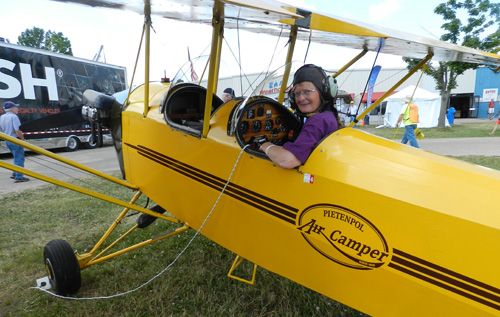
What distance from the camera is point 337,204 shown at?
5.31 feet

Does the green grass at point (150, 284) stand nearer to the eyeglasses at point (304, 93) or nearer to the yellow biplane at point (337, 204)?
the yellow biplane at point (337, 204)

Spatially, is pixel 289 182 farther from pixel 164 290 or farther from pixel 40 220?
pixel 40 220

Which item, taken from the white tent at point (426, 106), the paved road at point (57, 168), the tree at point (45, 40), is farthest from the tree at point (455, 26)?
the tree at point (45, 40)

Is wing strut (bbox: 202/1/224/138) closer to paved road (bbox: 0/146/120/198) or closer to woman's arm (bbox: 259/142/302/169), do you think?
woman's arm (bbox: 259/142/302/169)

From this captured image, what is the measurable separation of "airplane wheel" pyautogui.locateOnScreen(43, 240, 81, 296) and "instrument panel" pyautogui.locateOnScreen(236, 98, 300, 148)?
2.18 metres

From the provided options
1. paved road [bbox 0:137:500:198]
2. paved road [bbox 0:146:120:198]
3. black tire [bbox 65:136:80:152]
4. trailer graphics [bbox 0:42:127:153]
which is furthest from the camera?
black tire [bbox 65:136:80:152]

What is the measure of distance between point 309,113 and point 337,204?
0.75 metres

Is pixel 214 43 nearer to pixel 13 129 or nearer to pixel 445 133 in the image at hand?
pixel 13 129

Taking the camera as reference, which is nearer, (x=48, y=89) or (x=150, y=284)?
(x=150, y=284)

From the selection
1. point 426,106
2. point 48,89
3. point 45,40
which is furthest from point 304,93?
point 45,40

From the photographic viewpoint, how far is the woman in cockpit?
1760mm

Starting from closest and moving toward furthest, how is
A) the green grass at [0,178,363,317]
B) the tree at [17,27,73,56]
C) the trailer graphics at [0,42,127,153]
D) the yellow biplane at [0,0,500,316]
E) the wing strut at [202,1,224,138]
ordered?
the yellow biplane at [0,0,500,316], the wing strut at [202,1,224,138], the green grass at [0,178,363,317], the trailer graphics at [0,42,127,153], the tree at [17,27,73,56]

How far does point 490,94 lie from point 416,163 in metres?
36.9

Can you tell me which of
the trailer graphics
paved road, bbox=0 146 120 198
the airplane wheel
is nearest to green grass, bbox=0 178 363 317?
the airplane wheel
